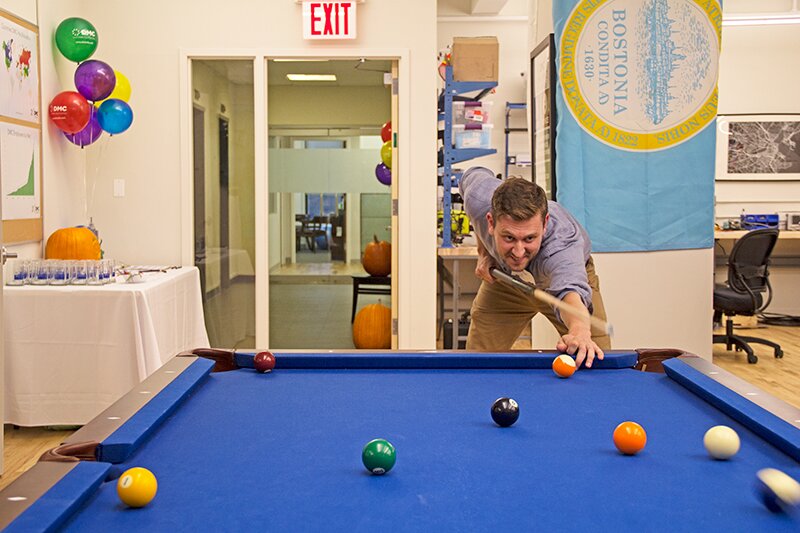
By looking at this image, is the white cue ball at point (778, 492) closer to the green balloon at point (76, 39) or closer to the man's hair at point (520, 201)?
the man's hair at point (520, 201)

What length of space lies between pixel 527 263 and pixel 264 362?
116 centimetres

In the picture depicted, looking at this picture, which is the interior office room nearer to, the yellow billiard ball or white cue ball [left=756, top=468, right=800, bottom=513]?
white cue ball [left=756, top=468, right=800, bottom=513]

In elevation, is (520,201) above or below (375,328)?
above

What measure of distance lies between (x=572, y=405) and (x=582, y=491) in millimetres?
665

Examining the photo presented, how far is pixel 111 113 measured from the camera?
536 centimetres

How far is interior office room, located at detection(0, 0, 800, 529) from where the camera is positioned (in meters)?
4.28

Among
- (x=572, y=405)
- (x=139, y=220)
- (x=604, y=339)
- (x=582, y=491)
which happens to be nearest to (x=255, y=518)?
(x=582, y=491)

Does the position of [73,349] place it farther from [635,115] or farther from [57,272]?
[635,115]

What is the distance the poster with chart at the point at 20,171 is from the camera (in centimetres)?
468

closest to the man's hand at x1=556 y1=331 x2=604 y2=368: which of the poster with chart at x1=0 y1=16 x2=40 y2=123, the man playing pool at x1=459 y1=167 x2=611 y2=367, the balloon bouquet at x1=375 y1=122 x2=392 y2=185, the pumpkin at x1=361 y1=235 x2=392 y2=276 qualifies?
the man playing pool at x1=459 y1=167 x2=611 y2=367

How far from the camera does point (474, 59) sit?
6695 millimetres

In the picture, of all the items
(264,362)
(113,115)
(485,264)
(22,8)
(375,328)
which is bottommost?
(375,328)

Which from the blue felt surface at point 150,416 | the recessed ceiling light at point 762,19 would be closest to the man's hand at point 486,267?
the blue felt surface at point 150,416

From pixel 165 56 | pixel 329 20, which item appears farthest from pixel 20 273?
pixel 329 20
